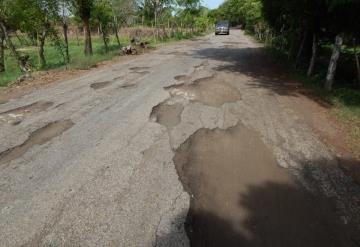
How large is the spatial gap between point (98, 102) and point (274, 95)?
4.44 meters

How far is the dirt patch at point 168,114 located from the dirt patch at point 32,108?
249 cm

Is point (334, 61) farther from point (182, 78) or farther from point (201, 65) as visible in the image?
point (201, 65)

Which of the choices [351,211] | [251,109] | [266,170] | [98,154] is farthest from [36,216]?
[251,109]

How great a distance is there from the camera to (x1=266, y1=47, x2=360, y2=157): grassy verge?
18.9ft

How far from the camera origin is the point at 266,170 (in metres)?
4.48

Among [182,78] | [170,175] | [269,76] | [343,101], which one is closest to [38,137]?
[170,175]

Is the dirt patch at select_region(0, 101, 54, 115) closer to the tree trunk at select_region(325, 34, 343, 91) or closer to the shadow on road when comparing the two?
the shadow on road

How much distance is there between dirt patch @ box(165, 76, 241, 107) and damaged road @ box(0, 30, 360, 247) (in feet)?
0.30

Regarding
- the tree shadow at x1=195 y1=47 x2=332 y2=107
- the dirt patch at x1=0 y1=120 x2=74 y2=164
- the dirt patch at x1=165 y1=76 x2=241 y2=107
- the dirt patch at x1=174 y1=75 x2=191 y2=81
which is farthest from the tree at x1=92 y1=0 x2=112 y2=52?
the dirt patch at x1=0 y1=120 x2=74 y2=164

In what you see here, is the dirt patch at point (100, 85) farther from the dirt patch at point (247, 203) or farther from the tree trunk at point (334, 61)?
the tree trunk at point (334, 61)

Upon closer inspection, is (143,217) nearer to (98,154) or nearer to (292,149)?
(98,154)

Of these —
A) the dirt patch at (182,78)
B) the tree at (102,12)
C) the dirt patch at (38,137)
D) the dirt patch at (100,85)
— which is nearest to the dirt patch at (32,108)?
the dirt patch at (38,137)

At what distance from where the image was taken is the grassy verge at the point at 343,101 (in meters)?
5.75

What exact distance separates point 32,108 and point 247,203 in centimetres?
544
